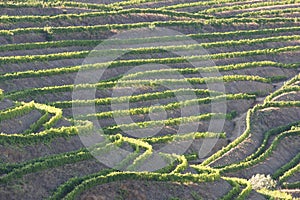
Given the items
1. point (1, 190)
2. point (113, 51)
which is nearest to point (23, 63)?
point (113, 51)

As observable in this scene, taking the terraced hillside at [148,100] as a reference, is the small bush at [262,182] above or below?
below

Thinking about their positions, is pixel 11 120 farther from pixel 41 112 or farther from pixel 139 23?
pixel 139 23

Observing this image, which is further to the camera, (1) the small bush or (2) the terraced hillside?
(1) the small bush

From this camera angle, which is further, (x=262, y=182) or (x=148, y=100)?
(x=148, y=100)

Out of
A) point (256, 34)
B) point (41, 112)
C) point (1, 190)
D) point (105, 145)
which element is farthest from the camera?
point (256, 34)

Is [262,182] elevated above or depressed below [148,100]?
below

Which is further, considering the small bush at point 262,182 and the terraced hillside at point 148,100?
the small bush at point 262,182

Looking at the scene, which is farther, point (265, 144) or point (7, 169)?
point (265, 144)

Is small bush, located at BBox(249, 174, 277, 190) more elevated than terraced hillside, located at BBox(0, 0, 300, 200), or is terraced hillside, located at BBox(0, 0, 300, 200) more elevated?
terraced hillside, located at BBox(0, 0, 300, 200)
